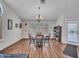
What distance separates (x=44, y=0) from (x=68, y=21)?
125 inches

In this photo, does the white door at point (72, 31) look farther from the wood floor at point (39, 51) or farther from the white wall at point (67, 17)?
the wood floor at point (39, 51)

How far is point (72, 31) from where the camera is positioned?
9391 millimetres

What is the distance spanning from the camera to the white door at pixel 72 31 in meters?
9.16

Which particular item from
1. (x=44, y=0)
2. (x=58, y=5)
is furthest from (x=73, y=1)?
(x=44, y=0)

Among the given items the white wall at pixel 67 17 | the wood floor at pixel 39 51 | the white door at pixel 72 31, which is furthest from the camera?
the white door at pixel 72 31

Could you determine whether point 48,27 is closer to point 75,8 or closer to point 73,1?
point 75,8

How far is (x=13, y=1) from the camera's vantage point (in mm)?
7297

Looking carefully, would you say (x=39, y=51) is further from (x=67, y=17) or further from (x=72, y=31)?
(x=67, y=17)

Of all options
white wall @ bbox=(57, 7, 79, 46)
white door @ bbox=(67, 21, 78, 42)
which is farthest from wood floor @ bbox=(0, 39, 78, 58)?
white wall @ bbox=(57, 7, 79, 46)

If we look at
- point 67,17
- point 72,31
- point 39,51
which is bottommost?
point 39,51

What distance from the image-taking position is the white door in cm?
916

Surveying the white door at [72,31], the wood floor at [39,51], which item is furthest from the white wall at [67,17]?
the wood floor at [39,51]

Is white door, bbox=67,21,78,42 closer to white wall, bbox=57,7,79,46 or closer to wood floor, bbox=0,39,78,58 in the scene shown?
white wall, bbox=57,7,79,46

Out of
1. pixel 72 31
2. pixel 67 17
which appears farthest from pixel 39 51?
pixel 67 17
